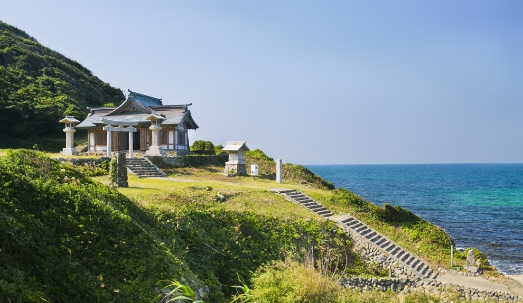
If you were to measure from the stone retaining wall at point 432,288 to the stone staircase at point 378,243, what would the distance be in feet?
2.15

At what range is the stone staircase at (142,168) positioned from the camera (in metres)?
27.9

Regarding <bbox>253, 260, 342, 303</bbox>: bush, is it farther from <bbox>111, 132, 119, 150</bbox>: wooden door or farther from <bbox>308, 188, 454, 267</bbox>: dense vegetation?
<bbox>111, 132, 119, 150</bbox>: wooden door

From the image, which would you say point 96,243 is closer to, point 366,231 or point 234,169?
point 366,231

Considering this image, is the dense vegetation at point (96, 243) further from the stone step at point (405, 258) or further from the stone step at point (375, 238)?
the stone step at point (405, 258)

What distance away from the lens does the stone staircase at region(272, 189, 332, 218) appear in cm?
2458

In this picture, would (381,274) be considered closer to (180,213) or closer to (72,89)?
(180,213)

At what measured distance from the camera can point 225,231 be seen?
16.6 metres

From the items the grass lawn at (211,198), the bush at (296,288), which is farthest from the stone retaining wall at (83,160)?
the bush at (296,288)

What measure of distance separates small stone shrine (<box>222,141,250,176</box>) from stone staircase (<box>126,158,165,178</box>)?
5.72m

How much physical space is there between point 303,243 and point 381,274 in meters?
4.48

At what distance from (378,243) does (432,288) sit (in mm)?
3477

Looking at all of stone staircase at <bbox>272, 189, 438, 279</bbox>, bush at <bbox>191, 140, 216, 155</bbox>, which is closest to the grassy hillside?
stone staircase at <bbox>272, 189, 438, 279</bbox>

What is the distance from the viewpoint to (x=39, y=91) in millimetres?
54094

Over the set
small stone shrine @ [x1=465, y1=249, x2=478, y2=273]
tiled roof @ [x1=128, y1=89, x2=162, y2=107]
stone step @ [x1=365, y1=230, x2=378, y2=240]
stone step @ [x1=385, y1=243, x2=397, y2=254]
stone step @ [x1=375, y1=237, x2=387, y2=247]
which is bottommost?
small stone shrine @ [x1=465, y1=249, x2=478, y2=273]
